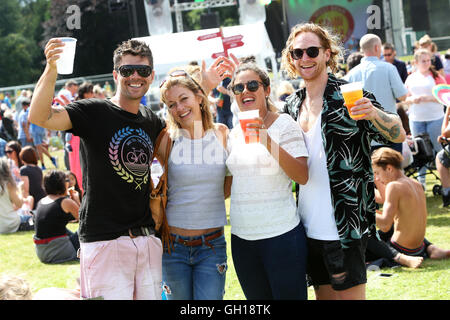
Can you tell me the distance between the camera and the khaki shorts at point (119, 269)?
2834 millimetres

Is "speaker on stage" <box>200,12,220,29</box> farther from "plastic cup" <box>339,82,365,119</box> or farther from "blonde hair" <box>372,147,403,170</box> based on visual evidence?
"plastic cup" <box>339,82,365,119</box>

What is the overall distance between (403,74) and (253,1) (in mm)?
11187

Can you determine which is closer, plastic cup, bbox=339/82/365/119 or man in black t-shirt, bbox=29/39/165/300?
plastic cup, bbox=339/82/365/119

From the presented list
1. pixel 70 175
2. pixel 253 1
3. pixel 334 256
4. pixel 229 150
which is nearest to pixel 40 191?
pixel 70 175

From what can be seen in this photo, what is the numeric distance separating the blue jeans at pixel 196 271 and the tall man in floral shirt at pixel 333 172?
1.68 feet

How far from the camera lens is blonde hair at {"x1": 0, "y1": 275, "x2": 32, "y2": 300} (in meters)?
2.54

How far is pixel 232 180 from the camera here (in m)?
3.07

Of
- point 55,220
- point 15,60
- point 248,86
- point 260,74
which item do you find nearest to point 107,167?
point 248,86

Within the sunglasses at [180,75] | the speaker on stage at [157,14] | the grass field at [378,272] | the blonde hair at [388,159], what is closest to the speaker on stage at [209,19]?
the speaker on stage at [157,14]

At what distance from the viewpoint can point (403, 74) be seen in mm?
8734

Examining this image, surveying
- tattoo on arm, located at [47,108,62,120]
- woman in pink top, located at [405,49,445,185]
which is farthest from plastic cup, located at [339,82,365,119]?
woman in pink top, located at [405,49,445,185]

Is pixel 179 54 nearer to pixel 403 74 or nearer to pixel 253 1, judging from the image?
pixel 253 1

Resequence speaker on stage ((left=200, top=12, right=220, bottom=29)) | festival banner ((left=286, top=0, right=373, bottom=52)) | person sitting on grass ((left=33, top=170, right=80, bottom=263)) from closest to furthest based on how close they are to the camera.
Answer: person sitting on grass ((left=33, top=170, right=80, bottom=263)) → speaker on stage ((left=200, top=12, right=220, bottom=29)) → festival banner ((left=286, top=0, right=373, bottom=52))

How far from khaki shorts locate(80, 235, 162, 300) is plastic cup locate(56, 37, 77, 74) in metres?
0.93
